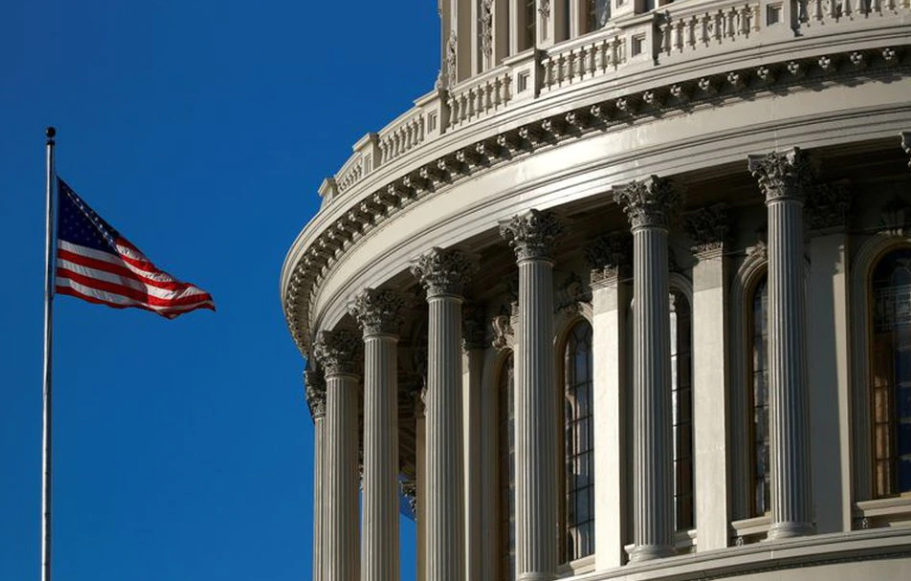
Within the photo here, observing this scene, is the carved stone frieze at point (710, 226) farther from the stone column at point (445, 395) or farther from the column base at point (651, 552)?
the column base at point (651, 552)

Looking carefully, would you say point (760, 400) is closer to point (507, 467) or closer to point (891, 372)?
point (891, 372)

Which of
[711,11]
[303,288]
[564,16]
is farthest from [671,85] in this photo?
[303,288]

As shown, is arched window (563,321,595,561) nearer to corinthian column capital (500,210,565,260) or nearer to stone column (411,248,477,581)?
stone column (411,248,477,581)

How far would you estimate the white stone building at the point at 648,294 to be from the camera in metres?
70.2

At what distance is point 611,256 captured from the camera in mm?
75312

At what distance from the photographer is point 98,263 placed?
6675 centimetres

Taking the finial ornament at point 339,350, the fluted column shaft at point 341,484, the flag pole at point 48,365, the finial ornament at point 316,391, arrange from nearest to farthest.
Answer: the flag pole at point 48,365
the fluted column shaft at point 341,484
the finial ornament at point 339,350
the finial ornament at point 316,391

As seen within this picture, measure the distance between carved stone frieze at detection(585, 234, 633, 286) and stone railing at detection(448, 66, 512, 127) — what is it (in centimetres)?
320

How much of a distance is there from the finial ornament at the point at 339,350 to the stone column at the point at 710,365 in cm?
932

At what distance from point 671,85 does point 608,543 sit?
28.7 ft

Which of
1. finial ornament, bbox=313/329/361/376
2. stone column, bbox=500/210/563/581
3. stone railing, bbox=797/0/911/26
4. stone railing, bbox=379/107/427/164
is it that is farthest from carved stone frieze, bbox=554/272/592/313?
stone railing, bbox=797/0/911/26

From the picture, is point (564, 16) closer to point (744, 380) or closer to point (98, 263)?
point (744, 380)

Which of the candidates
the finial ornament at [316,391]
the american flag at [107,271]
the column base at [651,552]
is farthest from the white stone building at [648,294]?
the american flag at [107,271]

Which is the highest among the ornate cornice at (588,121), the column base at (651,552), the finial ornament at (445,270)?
the ornate cornice at (588,121)
